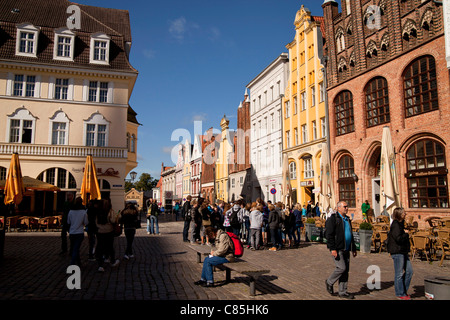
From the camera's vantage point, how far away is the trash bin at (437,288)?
228 inches

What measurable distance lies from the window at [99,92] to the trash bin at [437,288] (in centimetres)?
2659

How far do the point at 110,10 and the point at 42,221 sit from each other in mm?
22150

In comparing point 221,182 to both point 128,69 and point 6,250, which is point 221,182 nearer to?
point 128,69

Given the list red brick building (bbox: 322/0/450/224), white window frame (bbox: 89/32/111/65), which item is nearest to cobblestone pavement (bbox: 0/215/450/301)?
red brick building (bbox: 322/0/450/224)

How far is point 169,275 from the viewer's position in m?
9.05

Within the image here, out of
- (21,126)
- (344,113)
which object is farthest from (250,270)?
(21,126)

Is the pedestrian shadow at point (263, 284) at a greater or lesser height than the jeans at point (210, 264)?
lesser

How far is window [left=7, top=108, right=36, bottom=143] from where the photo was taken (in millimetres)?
26625

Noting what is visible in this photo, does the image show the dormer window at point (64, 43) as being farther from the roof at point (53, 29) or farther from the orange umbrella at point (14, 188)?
the orange umbrella at point (14, 188)

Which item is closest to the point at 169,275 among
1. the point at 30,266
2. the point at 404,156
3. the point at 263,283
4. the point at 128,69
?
the point at 263,283

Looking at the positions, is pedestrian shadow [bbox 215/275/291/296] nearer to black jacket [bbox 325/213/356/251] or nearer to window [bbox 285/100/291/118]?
black jacket [bbox 325/213/356/251]

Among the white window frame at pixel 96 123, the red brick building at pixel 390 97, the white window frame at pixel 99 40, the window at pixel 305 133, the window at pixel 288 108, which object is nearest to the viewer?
the red brick building at pixel 390 97

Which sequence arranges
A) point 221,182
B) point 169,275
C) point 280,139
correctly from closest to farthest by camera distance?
point 169,275
point 280,139
point 221,182

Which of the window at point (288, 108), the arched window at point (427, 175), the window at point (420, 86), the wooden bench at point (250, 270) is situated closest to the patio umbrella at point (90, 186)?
the wooden bench at point (250, 270)
